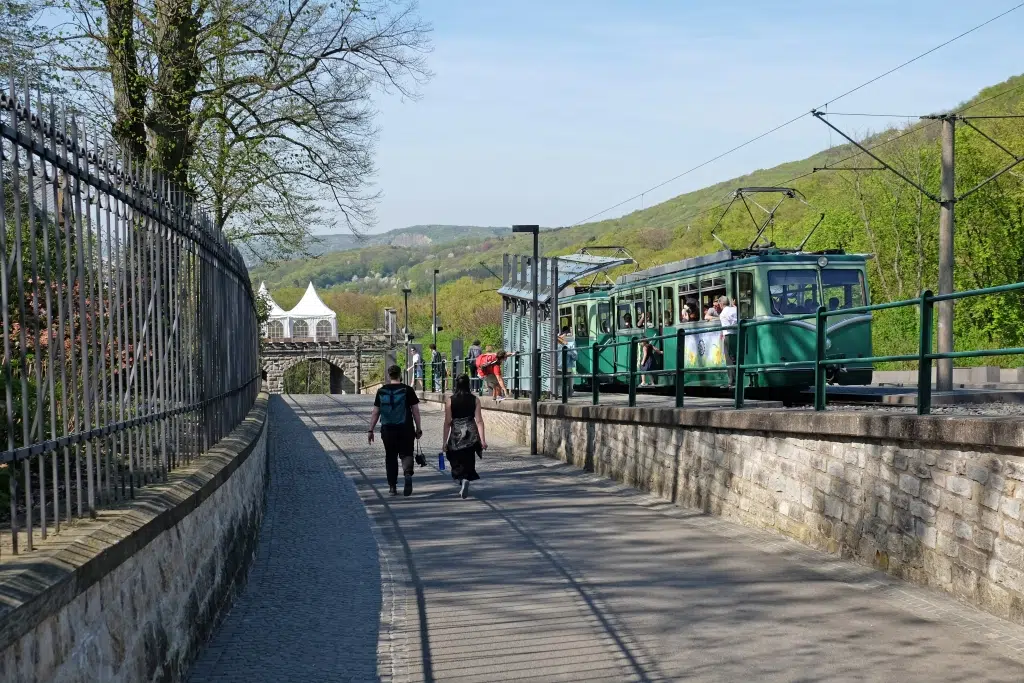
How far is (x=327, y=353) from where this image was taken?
12800 cm

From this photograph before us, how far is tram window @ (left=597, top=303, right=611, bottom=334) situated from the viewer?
31484 millimetres

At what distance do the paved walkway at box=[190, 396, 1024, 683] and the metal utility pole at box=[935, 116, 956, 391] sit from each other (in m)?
11.3

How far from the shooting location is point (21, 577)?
14.0 ft

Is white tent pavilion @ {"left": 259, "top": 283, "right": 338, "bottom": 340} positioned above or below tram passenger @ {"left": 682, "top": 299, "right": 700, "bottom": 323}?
above

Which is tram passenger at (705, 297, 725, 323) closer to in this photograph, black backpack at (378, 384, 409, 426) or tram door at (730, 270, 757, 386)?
tram door at (730, 270, 757, 386)

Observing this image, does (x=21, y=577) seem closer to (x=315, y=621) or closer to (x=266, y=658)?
(x=266, y=658)

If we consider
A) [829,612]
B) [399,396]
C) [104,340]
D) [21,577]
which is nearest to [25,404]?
[21,577]

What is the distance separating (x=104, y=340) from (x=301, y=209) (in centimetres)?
2362

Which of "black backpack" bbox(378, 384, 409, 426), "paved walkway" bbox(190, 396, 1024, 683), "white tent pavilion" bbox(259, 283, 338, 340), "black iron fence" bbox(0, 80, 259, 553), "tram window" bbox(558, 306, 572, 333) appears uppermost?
"white tent pavilion" bbox(259, 283, 338, 340)

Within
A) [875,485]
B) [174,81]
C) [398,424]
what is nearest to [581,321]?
[174,81]

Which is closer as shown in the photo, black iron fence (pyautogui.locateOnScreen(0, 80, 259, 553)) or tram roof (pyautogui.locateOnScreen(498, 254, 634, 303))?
black iron fence (pyautogui.locateOnScreen(0, 80, 259, 553))

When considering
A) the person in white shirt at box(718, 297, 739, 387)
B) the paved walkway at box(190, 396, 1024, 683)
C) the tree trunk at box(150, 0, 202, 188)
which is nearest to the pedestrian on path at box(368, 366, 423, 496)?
the paved walkway at box(190, 396, 1024, 683)

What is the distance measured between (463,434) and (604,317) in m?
15.3

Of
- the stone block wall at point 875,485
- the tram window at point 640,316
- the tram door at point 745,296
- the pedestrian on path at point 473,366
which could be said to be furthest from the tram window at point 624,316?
the stone block wall at point 875,485
